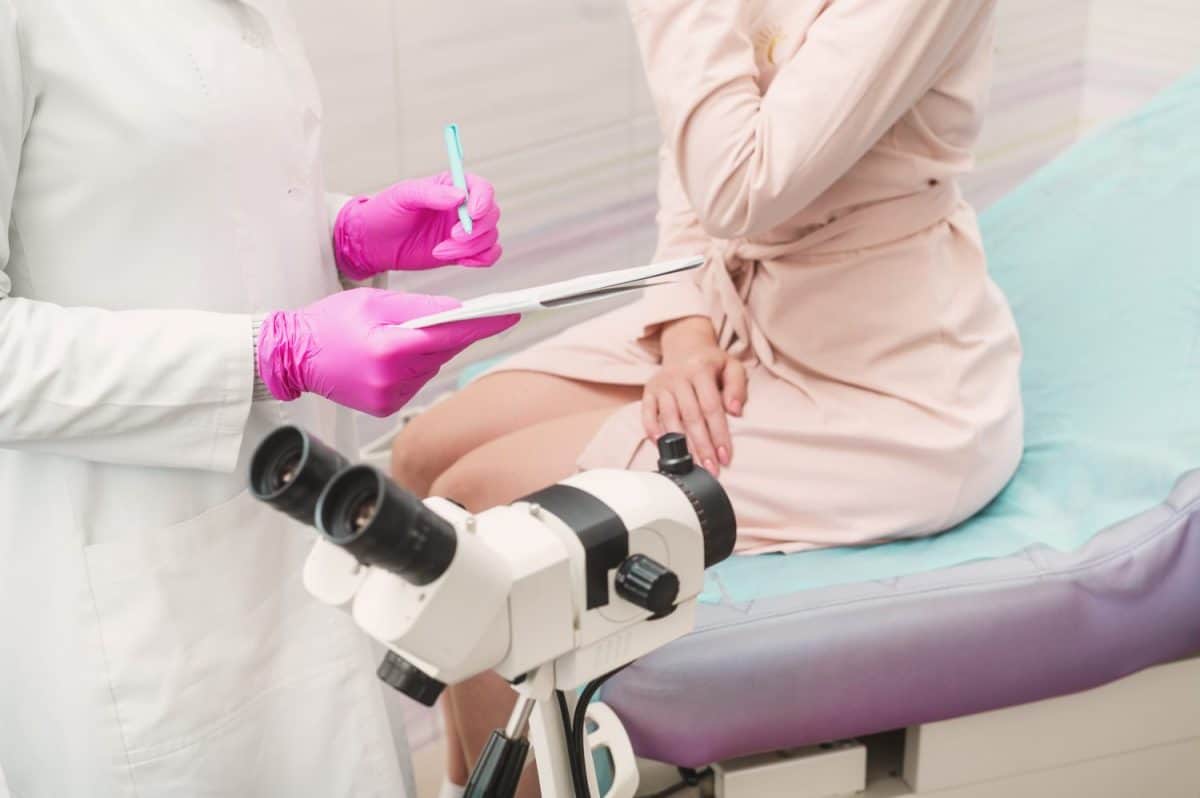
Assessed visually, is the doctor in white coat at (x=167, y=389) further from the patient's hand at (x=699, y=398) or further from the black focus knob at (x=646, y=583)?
the patient's hand at (x=699, y=398)

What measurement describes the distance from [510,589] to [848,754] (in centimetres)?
78

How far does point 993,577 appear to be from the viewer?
144 centimetres

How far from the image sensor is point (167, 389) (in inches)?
43.9

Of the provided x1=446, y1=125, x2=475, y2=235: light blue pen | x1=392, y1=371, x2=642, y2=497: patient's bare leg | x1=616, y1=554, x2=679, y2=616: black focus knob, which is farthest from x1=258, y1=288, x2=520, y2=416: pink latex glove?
x1=392, y1=371, x2=642, y2=497: patient's bare leg

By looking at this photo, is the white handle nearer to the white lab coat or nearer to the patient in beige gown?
the white lab coat

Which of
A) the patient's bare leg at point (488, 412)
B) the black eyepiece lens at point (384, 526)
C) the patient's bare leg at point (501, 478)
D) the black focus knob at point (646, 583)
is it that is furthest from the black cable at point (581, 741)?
the patient's bare leg at point (488, 412)

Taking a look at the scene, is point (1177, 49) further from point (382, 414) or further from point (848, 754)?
point (382, 414)

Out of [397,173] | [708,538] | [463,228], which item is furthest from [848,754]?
[397,173]

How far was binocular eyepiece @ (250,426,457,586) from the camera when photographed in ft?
2.43

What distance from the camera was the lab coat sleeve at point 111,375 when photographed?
107 cm

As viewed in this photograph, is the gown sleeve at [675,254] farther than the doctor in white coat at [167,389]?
Yes

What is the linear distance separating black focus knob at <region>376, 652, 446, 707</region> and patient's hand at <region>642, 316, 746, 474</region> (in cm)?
70

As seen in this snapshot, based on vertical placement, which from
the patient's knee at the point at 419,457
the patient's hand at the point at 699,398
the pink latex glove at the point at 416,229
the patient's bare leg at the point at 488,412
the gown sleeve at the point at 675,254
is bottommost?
the patient's knee at the point at 419,457

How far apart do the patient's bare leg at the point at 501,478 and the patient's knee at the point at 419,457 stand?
0.12 metres
